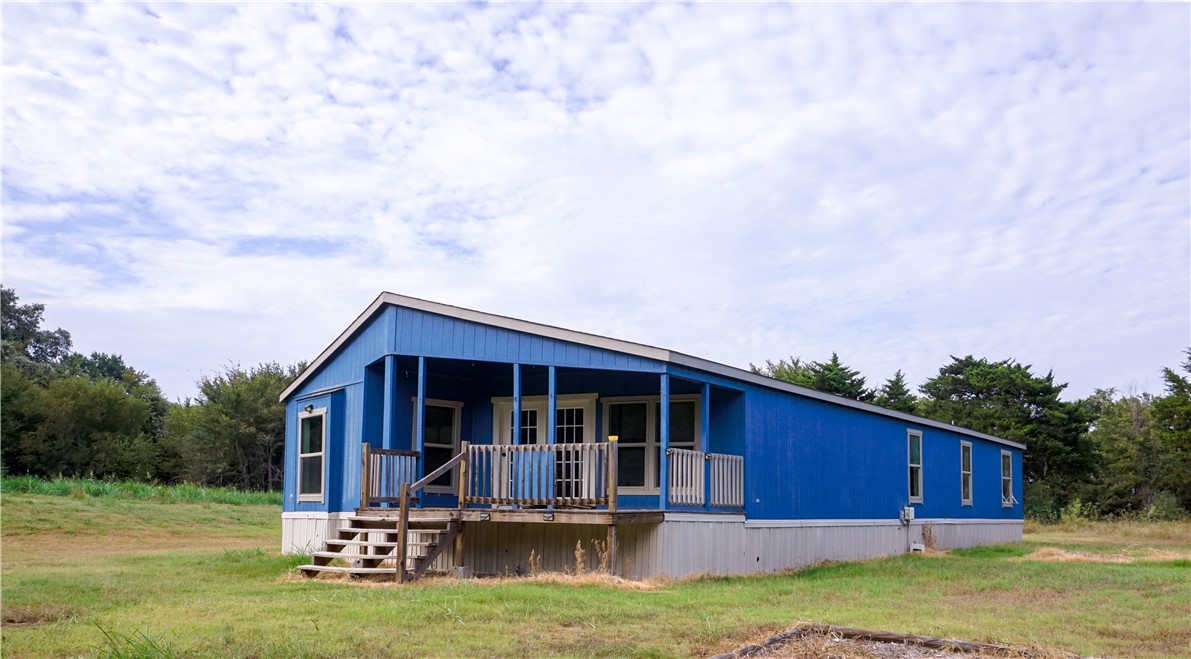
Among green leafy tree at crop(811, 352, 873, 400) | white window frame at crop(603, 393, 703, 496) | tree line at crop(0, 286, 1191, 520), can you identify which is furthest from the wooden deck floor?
green leafy tree at crop(811, 352, 873, 400)

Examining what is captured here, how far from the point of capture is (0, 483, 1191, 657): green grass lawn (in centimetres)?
751

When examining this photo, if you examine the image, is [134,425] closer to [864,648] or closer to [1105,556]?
[1105,556]

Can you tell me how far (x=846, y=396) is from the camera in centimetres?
3766

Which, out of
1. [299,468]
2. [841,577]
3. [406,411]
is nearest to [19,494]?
[299,468]

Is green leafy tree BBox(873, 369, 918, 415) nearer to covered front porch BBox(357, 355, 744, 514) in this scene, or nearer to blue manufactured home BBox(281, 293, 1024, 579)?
blue manufactured home BBox(281, 293, 1024, 579)

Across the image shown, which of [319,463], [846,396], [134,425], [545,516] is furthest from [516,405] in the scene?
[134,425]

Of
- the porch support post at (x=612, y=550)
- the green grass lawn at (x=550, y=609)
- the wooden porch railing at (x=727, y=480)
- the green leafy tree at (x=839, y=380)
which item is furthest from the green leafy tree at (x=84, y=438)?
the porch support post at (x=612, y=550)

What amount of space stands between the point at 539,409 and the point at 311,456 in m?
3.83

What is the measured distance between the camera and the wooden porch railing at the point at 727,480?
1453 centimetres

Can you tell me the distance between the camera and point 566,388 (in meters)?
16.8

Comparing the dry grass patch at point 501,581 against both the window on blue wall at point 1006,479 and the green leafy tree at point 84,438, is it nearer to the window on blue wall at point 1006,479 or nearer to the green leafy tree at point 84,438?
the window on blue wall at point 1006,479

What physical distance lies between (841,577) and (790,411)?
3.10 metres

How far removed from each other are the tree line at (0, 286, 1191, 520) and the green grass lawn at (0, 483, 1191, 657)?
2313 cm

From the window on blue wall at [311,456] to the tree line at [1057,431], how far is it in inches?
941
